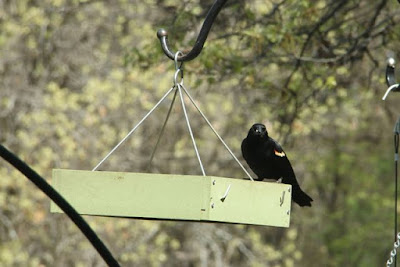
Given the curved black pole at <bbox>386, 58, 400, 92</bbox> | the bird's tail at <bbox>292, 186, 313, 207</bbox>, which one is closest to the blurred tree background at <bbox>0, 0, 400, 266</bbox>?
the bird's tail at <bbox>292, 186, 313, 207</bbox>

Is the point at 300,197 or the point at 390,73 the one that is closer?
the point at 390,73

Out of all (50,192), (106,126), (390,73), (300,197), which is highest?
(106,126)

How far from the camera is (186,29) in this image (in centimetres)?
626

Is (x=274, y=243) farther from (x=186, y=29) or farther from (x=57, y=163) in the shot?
(x=186, y=29)

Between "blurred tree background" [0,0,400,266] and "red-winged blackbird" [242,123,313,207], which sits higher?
"blurred tree background" [0,0,400,266]

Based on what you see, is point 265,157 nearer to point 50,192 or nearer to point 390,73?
point 390,73

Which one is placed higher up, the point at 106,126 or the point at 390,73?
the point at 106,126

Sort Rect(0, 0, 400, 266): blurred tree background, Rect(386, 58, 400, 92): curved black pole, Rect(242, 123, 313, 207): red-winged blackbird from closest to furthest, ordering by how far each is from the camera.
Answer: Rect(386, 58, 400, 92): curved black pole → Rect(242, 123, 313, 207): red-winged blackbird → Rect(0, 0, 400, 266): blurred tree background

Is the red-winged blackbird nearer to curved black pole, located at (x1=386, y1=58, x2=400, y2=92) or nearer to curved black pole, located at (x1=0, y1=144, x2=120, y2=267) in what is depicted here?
curved black pole, located at (x1=386, y1=58, x2=400, y2=92)

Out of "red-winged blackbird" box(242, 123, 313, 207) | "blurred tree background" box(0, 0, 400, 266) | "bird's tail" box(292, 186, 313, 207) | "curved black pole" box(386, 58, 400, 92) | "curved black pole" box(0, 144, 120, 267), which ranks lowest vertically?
"curved black pole" box(0, 144, 120, 267)

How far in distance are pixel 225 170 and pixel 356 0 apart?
552 cm

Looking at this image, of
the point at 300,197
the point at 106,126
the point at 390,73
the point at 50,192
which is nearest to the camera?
the point at 50,192

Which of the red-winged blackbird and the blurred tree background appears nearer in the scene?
the red-winged blackbird

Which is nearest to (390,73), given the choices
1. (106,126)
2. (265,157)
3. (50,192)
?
(265,157)
